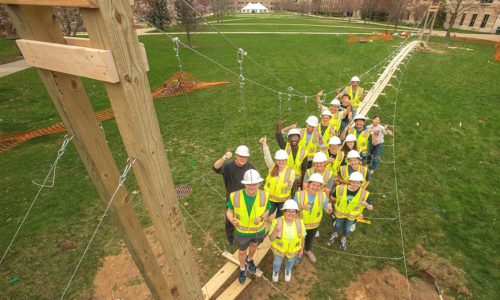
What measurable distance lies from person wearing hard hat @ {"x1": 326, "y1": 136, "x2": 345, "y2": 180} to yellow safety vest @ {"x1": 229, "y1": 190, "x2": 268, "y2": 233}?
7.53 ft

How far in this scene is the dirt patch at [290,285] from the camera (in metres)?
4.77

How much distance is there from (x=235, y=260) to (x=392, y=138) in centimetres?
755

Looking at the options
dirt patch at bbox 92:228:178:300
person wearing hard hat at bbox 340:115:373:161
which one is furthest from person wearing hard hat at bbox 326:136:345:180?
dirt patch at bbox 92:228:178:300

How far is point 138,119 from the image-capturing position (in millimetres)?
2033

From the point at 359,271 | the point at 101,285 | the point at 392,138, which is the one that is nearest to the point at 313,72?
the point at 392,138

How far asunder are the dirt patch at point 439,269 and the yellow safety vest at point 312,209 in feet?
7.55

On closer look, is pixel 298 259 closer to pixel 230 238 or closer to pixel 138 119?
pixel 230 238

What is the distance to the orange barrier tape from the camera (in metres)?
9.45

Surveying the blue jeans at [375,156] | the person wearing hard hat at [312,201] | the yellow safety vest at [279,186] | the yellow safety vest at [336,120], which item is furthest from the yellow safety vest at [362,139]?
the yellow safety vest at [279,186]

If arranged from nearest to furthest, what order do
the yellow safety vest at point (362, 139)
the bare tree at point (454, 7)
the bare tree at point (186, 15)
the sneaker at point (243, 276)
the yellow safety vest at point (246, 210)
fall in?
the yellow safety vest at point (246, 210), the sneaker at point (243, 276), the yellow safety vest at point (362, 139), the bare tree at point (186, 15), the bare tree at point (454, 7)

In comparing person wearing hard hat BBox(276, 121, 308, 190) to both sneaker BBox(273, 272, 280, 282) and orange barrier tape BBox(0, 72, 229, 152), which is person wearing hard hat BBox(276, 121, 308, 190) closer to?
sneaker BBox(273, 272, 280, 282)

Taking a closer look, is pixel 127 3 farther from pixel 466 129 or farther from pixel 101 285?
pixel 466 129

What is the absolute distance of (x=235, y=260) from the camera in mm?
5062

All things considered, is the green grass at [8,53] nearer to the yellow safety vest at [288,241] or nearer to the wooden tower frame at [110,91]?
the wooden tower frame at [110,91]
